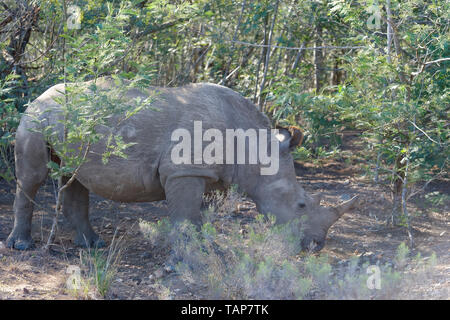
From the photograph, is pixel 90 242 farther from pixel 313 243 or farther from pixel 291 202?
pixel 313 243

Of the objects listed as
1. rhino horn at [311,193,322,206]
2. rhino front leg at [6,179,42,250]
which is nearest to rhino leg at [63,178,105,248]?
rhino front leg at [6,179,42,250]

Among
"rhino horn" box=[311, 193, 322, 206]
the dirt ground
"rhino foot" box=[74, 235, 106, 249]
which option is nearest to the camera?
the dirt ground

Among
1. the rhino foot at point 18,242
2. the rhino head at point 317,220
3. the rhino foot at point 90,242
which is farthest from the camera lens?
the rhino foot at point 90,242

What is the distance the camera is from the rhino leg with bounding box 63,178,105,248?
7098mm

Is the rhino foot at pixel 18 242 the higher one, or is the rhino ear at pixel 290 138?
the rhino ear at pixel 290 138

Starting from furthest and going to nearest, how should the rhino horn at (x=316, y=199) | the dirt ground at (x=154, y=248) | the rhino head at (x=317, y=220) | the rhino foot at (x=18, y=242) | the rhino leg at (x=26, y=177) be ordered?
the rhino foot at (x=18, y=242) → the rhino leg at (x=26, y=177) → the rhino horn at (x=316, y=199) → the rhino head at (x=317, y=220) → the dirt ground at (x=154, y=248)

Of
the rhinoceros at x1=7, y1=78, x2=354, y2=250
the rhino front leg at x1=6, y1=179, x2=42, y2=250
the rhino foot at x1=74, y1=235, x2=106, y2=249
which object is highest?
the rhinoceros at x1=7, y1=78, x2=354, y2=250

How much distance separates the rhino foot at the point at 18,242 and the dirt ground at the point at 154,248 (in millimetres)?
104

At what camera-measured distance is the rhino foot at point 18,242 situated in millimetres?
6539

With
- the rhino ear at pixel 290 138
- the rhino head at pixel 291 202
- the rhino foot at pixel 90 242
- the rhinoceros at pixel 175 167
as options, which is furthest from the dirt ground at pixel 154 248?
the rhino ear at pixel 290 138

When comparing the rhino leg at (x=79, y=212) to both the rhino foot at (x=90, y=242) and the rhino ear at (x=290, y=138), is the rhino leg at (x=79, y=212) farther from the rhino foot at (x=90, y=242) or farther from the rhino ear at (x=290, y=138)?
the rhino ear at (x=290, y=138)

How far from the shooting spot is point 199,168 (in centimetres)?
611

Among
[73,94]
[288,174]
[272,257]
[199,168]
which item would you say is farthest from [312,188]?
[73,94]

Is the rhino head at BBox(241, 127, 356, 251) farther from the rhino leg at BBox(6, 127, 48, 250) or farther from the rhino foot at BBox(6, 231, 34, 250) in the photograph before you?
the rhino foot at BBox(6, 231, 34, 250)
